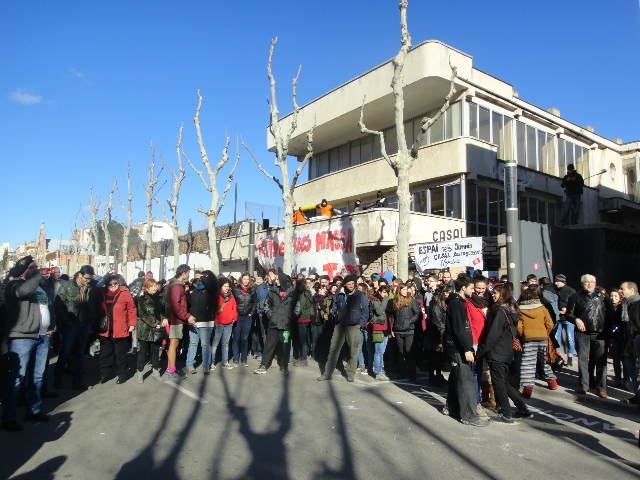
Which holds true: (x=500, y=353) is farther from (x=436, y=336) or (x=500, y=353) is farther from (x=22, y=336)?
(x=22, y=336)

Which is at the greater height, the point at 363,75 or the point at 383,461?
the point at 363,75

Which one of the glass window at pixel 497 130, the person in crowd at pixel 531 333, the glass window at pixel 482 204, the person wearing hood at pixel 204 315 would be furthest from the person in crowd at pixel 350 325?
the glass window at pixel 497 130

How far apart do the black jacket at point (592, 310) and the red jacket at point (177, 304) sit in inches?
257

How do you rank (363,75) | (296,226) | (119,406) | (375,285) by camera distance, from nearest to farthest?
(119,406), (375,285), (296,226), (363,75)

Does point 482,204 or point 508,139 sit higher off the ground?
point 508,139

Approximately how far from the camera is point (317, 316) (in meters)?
11.2

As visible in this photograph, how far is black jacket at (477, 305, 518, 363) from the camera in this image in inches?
261

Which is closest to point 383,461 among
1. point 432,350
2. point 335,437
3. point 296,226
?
point 335,437

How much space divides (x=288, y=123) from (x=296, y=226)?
10.2 metres

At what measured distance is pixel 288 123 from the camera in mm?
29281

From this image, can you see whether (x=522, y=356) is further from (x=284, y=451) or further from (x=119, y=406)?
(x=119, y=406)

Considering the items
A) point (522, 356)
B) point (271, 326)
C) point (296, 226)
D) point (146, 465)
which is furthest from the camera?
point (296, 226)

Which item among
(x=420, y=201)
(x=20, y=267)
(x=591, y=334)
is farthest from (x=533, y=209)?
(x=20, y=267)

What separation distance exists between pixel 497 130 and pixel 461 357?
1804 centimetres
